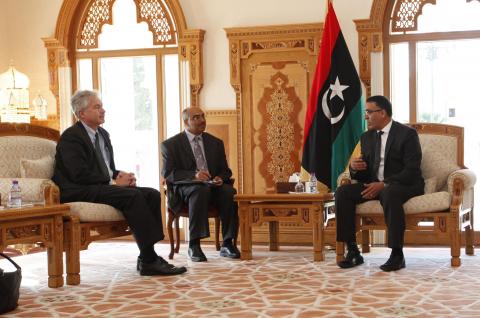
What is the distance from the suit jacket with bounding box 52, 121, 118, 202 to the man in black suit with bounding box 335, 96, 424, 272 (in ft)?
5.75

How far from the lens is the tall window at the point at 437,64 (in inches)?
265

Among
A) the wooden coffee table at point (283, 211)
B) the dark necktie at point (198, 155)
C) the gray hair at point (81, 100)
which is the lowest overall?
the wooden coffee table at point (283, 211)

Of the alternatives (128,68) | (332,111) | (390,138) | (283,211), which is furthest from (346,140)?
(128,68)

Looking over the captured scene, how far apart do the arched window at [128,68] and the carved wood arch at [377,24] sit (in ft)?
5.78

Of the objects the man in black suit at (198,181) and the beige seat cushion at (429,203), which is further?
the man in black suit at (198,181)

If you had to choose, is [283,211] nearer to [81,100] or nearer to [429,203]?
[429,203]

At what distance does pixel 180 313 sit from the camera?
161 inches

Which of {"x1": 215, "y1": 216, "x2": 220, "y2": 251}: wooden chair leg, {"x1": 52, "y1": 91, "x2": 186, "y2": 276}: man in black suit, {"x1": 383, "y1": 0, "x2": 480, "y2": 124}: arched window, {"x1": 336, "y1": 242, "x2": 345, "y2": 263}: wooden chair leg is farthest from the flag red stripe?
{"x1": 52, "y1": 91, "x2": 186, "y2": 276}: man in black suit

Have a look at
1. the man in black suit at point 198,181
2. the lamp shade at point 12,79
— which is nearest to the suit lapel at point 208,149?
the man in black suit at point 198,181

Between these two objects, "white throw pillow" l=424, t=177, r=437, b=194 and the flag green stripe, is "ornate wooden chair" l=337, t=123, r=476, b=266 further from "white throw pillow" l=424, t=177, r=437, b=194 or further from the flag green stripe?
the flag green stripe

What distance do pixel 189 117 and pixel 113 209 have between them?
4.27ft

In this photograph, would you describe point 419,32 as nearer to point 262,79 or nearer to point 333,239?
point 262,79

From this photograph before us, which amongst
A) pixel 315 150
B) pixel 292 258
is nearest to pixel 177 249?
pixel 292 258

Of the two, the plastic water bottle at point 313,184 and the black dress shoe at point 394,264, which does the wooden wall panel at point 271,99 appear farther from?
the black dress shoe at point 394,264
